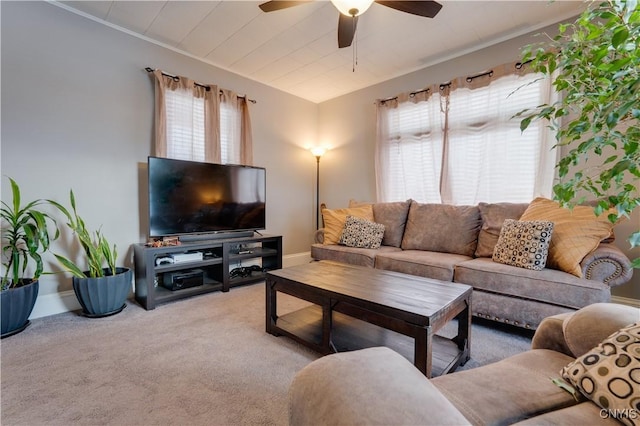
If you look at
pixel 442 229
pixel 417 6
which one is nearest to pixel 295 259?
pixel 442 229

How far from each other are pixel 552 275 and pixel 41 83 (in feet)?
13.9

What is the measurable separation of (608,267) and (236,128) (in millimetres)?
3705

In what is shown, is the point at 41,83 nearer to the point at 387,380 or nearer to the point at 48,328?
the point at 48,328

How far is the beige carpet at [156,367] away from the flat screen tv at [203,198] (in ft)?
2.97

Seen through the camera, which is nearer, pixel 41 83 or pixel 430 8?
pixel 430 8

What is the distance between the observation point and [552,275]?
196 cm

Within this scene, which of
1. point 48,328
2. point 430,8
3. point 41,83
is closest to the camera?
point 430,8

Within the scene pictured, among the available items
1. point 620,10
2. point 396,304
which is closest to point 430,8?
point 620,10

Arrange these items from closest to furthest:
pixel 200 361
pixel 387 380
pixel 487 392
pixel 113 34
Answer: pixel 387 380 → pixel 487 392 → pixel 200 361 → pixel 113 34

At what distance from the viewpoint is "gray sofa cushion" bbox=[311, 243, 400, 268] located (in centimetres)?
289

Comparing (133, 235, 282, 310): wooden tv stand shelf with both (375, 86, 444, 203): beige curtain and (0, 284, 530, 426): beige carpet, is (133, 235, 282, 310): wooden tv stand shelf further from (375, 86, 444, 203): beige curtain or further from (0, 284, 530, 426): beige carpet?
(375, 86, 444, 203): beige curtain

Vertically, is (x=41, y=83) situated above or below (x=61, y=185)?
above

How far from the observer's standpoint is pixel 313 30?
2695 mm

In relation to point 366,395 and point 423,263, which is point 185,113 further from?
point 366,395
